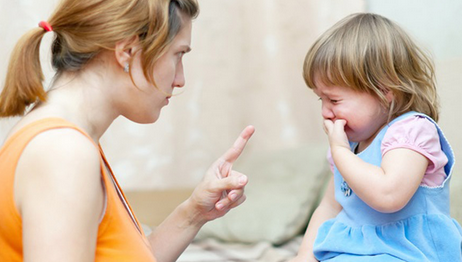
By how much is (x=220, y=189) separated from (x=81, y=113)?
36 cm

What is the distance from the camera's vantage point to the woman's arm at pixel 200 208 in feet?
4.00

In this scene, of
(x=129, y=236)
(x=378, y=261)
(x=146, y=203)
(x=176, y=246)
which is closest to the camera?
(x=129, y=236)

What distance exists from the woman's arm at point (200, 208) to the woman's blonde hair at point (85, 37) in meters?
0.31

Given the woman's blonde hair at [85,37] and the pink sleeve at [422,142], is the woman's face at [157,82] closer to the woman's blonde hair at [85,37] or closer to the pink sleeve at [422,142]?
the woman's blonde hair at [85,37]

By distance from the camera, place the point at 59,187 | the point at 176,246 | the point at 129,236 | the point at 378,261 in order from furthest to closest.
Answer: the point at 176,246, the point at 378,261, the point at 129,236, the point at 59,187

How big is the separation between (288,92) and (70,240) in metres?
1.80

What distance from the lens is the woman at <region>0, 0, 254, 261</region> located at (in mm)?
803

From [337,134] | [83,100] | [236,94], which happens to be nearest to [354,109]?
[337,134]

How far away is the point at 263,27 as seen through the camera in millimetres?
2506

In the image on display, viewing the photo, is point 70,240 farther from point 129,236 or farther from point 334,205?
point 334,205

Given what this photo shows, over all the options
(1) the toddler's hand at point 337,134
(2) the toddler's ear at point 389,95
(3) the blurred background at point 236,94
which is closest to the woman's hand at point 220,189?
(1) the toddler's hand at point 337,134

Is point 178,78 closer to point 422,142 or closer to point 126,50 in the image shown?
point 126,50

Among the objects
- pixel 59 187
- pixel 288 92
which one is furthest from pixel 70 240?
pixel 288 92

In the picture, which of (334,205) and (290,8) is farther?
(290,8)
